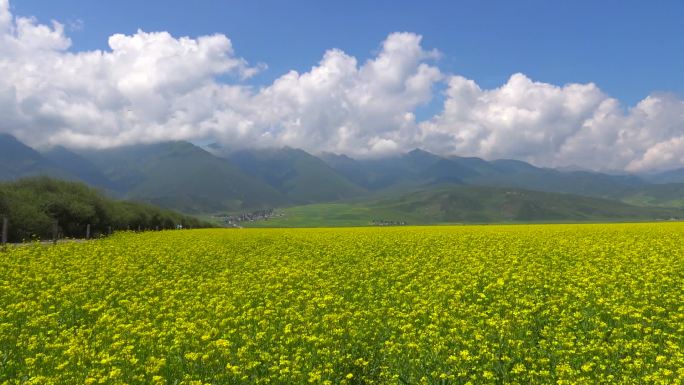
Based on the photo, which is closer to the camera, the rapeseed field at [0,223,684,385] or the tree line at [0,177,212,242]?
the rapeseed field at [0,223,684,385]

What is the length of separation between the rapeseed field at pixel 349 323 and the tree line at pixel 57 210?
1055 inches

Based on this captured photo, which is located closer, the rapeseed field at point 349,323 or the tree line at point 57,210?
the rapeseed field at point 349,323

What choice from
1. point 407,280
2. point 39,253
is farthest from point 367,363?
point 39,253

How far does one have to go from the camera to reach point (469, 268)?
2106 cm

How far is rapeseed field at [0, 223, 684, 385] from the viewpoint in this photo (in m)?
10.2

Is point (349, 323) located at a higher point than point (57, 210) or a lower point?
lower

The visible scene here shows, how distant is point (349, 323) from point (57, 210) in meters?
56.9

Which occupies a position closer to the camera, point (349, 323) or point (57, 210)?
point (349, 323)

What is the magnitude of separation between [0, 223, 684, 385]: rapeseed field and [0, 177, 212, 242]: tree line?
2680cm

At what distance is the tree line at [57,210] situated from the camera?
47.3m

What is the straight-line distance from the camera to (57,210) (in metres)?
56.8

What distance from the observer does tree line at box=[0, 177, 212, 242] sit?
4728 cm

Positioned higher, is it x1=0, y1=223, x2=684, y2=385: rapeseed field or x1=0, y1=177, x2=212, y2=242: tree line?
x1=0, y1=177, x2=212, y2=242: tree line

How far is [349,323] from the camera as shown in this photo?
1310 cm
